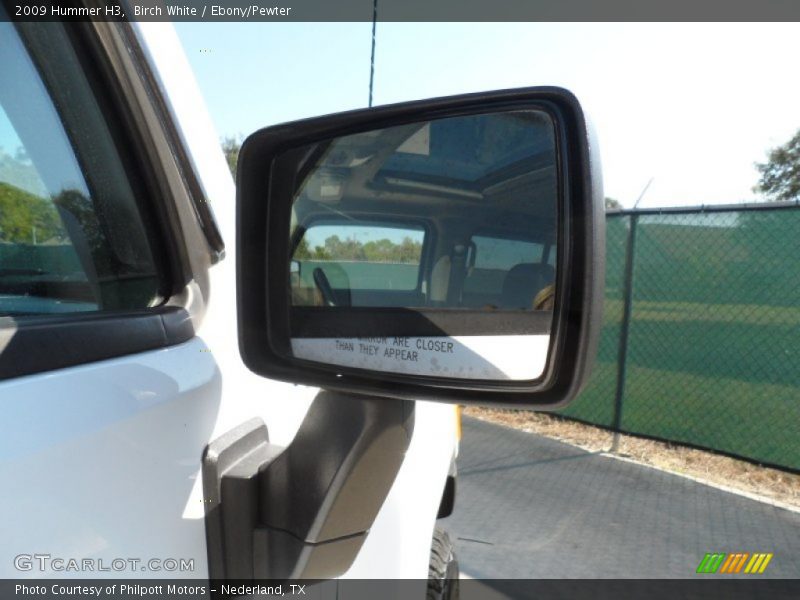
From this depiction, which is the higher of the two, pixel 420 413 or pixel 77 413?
pixel 77 413

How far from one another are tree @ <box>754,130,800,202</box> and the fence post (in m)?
6.06

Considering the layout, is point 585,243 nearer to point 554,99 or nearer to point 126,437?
point 554,99

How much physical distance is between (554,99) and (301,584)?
37.9 inches

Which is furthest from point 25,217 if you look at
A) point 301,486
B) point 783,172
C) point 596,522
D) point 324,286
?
point 783,172

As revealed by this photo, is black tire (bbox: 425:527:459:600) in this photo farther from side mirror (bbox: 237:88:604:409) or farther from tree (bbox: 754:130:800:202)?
tree (bbox: 754:130:800:202)

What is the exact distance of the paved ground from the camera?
12.7ft

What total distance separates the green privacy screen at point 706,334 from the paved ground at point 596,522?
0.76 meters

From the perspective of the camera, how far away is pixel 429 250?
129 cm

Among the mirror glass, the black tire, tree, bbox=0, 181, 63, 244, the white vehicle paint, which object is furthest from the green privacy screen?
tree, bbox=0, 181, 63, 244

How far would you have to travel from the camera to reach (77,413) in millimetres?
861

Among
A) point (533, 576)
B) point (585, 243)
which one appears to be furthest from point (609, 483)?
point (585, 243)

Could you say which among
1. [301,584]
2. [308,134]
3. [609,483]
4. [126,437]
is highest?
[308,134]

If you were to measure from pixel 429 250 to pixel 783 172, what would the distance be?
1208 centimetres

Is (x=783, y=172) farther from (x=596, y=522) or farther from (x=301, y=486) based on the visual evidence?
(x=301, y=486)
